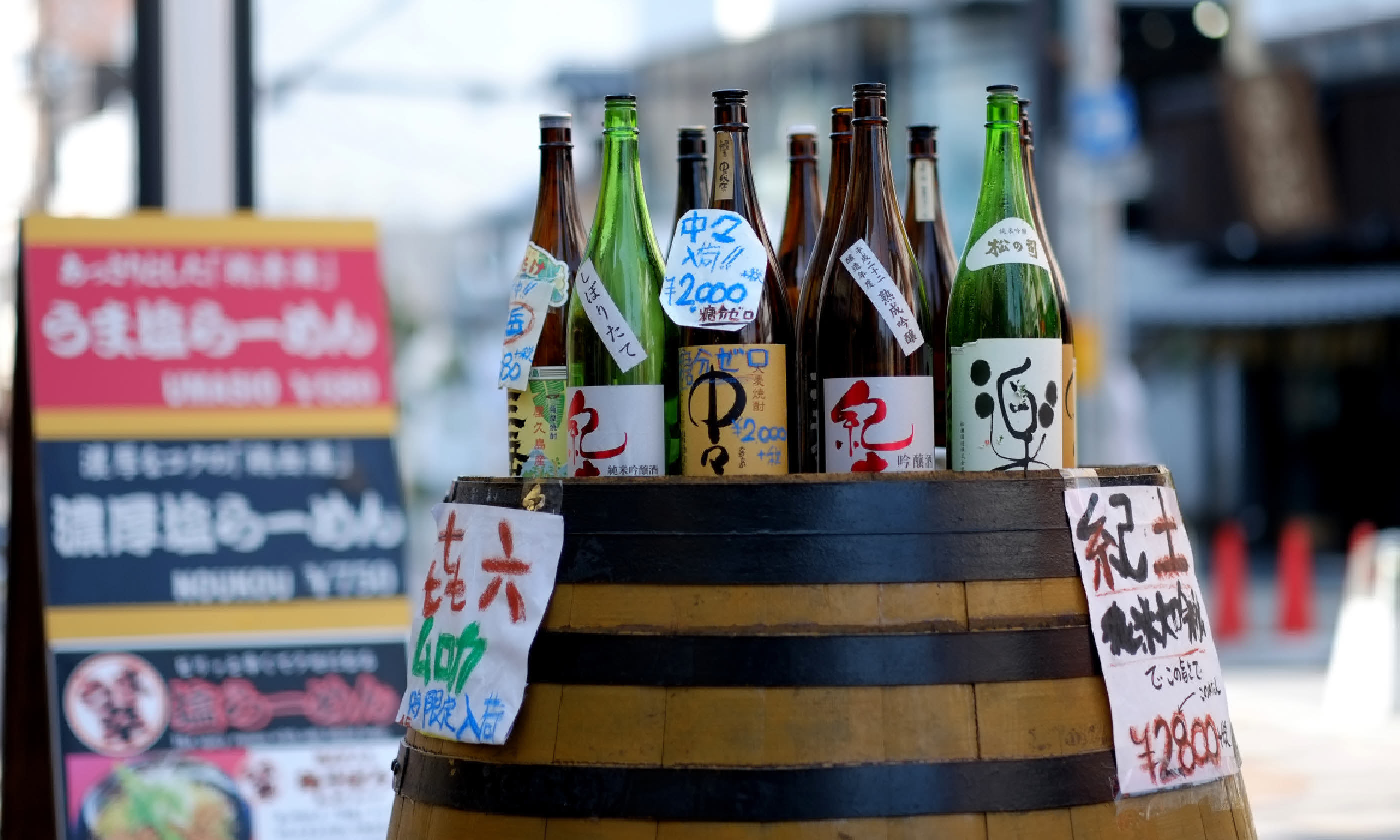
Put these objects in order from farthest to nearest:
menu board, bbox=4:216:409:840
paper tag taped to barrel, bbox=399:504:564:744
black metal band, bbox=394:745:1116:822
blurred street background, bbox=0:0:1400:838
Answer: blurred street background, bbox=0:0:1400:838, menu board, bbox=4:216:409:840, paper tag taped to barrel, bbox=399:504:564:744, black metal band, bbox=394:745:1116:822

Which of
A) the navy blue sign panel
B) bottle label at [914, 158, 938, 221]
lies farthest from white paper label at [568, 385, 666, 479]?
the navy blue sign panel

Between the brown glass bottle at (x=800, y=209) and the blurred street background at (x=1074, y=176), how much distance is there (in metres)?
0.41

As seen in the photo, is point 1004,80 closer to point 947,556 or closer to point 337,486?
point 337,486

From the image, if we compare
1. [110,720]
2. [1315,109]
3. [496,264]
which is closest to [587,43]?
[496,264]

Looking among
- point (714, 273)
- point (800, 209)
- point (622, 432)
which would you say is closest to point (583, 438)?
point (622, 432)

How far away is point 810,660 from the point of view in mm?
1734

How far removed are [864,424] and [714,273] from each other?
0.27 meters

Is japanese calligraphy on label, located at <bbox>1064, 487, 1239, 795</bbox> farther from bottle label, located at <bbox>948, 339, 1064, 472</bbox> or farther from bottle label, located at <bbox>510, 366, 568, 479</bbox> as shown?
bottle label, located at <bbox>510, 366, 568, 479</bbox>

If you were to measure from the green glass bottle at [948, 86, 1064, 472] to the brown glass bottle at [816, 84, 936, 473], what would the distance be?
5cm

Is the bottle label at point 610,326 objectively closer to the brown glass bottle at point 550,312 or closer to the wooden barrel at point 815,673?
the brown glass bottle at point 550,312

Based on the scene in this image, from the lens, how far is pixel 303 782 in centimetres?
355

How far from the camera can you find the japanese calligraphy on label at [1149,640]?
6.02ft

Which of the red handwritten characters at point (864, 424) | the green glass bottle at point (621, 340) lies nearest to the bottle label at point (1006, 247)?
the red handwritten characters at point (864, 424)

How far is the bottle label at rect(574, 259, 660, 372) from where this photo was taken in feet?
6.65
